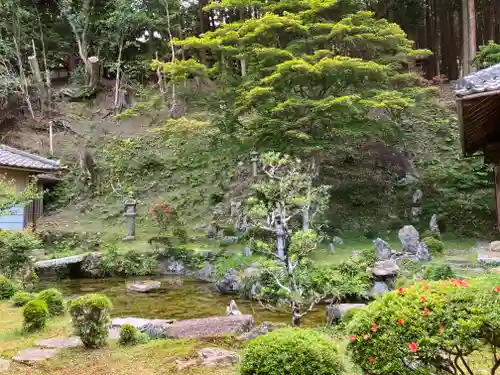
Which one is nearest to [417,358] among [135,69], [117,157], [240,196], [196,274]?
[196,274]

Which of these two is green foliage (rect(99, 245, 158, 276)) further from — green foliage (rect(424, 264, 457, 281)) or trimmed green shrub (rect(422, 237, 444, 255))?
green foliage (rect(424, 264, 457, 281))

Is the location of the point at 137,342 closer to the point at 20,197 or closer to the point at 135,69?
the point at 20,197

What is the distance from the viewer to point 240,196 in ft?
65.4

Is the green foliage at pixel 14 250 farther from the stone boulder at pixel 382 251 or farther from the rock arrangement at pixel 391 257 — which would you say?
the stone boulder at pixel 382 251

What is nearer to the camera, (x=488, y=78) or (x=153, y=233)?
(x=488, y=78)

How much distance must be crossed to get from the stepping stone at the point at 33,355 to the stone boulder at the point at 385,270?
797 cm

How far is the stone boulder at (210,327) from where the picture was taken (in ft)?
24.2

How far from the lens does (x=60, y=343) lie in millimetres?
6996

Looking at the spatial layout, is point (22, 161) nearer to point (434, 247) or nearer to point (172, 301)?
point (172, 301)

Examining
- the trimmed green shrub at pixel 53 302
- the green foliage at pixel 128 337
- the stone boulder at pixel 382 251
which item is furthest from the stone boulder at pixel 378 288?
the trimmed green shrub at pixel 53 302

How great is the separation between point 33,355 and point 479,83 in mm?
6803

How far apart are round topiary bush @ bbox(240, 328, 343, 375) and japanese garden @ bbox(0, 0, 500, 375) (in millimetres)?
21

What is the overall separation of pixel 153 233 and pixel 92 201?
5.85 metres

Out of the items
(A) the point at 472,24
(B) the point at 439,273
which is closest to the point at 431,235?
(B) the point at 439,273
